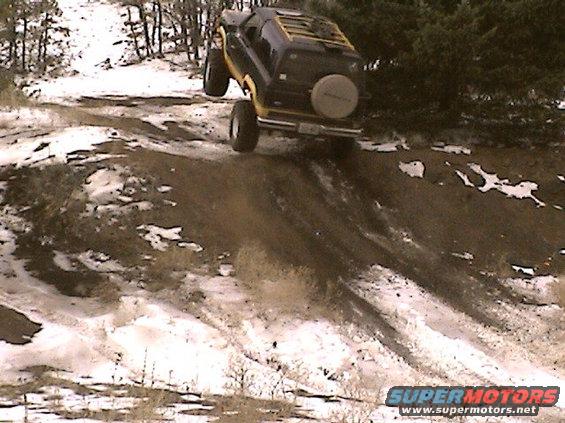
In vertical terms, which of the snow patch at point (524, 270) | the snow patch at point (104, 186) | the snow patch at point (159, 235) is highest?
the snow patch at point (104, 186)

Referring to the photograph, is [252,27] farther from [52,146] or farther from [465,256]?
[465,256]

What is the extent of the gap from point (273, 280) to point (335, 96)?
3.53m

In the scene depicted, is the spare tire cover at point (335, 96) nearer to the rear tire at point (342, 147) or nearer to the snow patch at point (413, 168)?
the rear tire at point (342, 147)

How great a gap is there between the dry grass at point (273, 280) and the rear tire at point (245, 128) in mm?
2836

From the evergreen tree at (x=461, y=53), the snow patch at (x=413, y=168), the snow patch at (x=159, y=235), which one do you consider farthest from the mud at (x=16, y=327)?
the evergreen tree at (x=461, y=53)

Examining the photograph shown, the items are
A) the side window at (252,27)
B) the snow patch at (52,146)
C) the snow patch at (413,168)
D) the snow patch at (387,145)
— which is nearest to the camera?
the snow patch at (52,146)

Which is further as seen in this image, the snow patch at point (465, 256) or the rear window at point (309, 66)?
the rear window at point (309, 66)

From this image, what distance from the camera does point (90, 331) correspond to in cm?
704

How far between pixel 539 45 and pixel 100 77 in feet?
73.2

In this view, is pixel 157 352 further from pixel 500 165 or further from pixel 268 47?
pixel 500 165

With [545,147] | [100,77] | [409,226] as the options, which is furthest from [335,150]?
[100,77]

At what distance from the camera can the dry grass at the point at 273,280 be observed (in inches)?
318

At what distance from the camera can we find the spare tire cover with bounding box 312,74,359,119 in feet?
33.3

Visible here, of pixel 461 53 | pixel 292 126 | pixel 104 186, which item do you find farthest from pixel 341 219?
pixel 461 53
